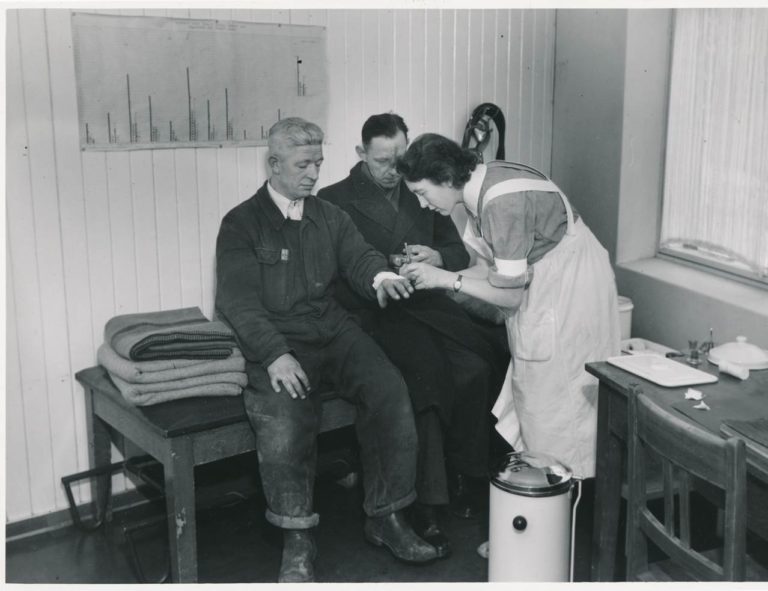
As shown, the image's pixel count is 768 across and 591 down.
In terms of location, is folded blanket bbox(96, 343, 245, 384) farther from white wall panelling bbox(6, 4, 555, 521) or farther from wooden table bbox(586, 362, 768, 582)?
wooden table bbox(586, 362, 768, 582)

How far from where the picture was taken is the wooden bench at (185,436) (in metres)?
2.93

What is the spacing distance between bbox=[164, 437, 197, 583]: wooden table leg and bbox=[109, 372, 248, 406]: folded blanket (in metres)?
0.25

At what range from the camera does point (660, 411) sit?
203 centimetres

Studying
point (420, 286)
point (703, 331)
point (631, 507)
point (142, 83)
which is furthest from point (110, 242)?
point (703, 331)

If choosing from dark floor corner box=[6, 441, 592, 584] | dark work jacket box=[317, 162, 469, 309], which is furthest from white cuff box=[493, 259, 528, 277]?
dark floor corner box=[6, 441, 592, 584]

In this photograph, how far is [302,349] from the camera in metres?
3.30

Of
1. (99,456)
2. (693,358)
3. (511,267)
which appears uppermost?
(511,267)

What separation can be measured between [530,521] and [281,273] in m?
1.28

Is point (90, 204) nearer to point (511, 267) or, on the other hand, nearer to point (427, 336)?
point (427, 336)

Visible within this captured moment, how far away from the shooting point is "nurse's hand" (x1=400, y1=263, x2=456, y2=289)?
3086mm

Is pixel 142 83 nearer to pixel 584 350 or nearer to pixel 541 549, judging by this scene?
pixel 584 350

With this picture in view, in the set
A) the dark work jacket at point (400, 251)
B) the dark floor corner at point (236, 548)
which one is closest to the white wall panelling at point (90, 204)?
the dark floor corner at point (236, 548)

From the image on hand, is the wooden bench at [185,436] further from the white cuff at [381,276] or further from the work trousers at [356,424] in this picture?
the white cuff at [381,276]

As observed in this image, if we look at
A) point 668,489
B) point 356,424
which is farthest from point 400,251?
point 668,489
